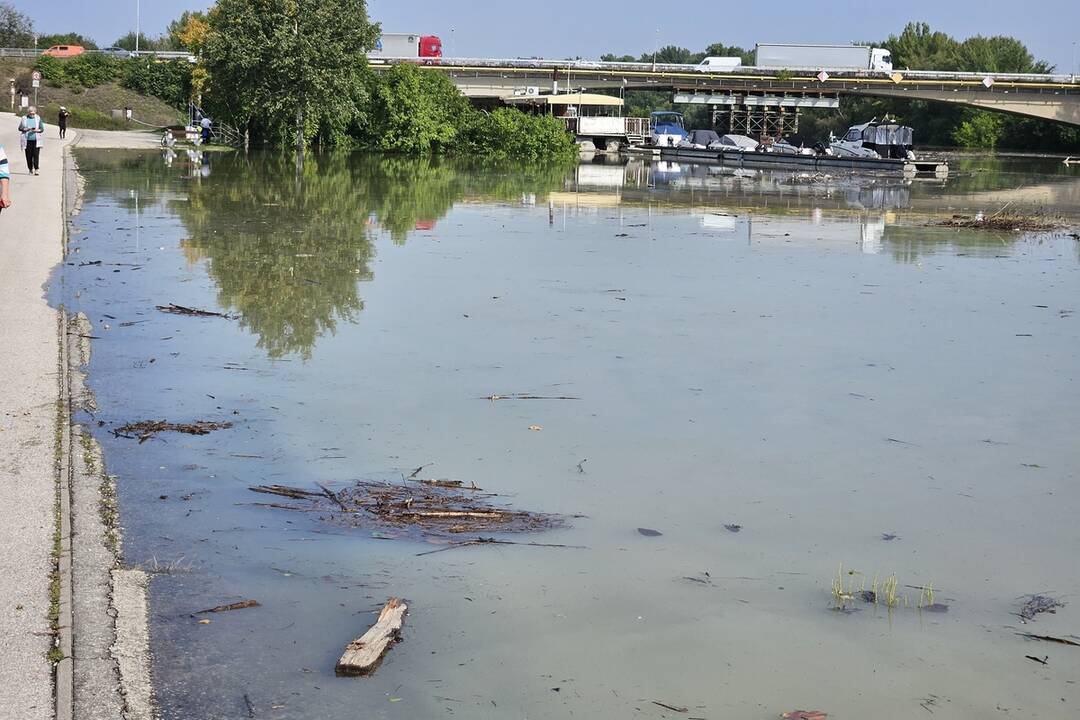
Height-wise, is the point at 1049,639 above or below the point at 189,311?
below

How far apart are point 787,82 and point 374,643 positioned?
9532 centimetres

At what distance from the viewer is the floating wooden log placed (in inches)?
225

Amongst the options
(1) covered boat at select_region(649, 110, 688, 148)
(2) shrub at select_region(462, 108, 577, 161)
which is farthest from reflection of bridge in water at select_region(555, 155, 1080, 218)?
(1) covered boat at select_region(649, 110, 688, 148)

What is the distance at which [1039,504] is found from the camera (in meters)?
8.47

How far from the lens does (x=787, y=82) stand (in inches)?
3802

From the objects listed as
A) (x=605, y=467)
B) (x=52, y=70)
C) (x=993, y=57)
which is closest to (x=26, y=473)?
(x=605, y=467)

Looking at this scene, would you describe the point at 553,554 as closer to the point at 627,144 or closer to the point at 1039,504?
the point at 1039,504

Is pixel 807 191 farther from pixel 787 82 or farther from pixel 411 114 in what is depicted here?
pixel 787 82

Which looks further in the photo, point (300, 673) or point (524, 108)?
point (524, 108)

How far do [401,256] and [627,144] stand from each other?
58653 mm

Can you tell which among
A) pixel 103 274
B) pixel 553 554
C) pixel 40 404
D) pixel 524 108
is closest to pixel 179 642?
pixel 553 554

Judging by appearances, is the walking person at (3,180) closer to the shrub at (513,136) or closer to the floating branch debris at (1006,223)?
the floating branch debris at (1006,223)

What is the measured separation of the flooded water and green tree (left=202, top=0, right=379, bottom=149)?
110 feet

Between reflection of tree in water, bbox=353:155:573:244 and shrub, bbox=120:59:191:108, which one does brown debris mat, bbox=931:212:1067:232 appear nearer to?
reflection of tree in water, bbox=353:155:573:244
